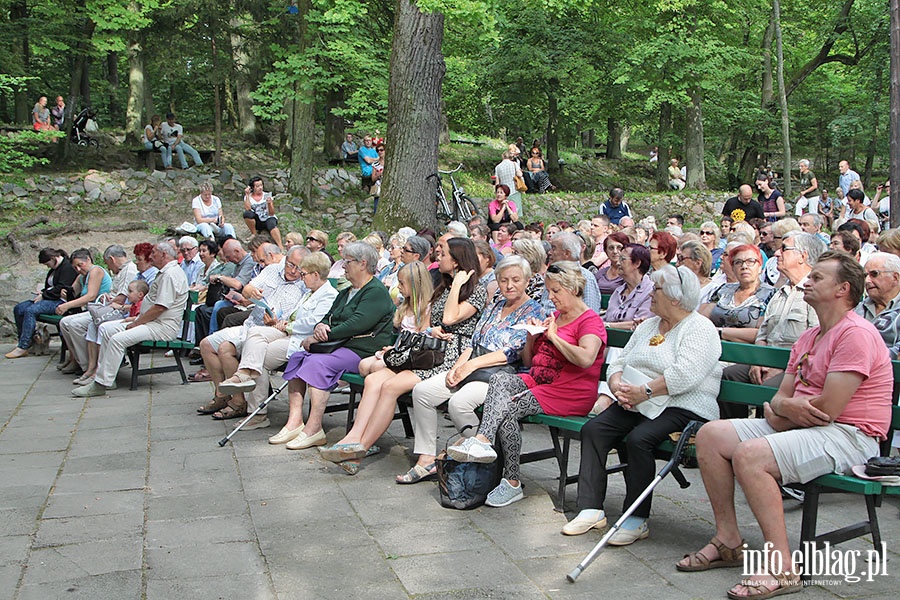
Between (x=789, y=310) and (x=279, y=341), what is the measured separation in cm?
369

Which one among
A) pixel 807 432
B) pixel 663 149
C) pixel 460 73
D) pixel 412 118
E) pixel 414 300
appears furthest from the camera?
pixel 663 149

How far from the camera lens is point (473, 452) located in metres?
4.92

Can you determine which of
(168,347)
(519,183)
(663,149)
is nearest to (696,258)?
(168,347)

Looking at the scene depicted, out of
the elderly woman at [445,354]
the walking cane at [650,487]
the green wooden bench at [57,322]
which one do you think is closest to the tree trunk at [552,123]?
the green wooden bench at [57,322]

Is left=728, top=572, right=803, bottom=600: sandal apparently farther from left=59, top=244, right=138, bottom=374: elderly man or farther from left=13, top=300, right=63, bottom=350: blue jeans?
left=13, top=300, right=63, bottom=350: blue jeans

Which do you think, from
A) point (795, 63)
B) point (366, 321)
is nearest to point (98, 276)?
point (366, 321)

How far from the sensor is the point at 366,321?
649 centimetres

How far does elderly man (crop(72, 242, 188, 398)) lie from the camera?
8586 mm

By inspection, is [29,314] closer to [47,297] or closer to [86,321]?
[47,297]

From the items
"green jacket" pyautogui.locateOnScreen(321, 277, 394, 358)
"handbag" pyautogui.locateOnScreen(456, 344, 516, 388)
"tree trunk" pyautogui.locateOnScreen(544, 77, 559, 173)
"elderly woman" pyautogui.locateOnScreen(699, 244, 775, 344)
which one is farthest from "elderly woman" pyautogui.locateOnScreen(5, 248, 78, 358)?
"tree trunk" pyautogui.locateOnScreen(544, 77, 559, 173)

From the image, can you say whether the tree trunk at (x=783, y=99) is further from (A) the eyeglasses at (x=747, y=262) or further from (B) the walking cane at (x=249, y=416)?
(B) the walking cane at (x=249, y=416)

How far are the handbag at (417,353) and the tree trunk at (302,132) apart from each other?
11667 millimetres

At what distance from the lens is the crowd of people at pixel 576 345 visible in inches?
156

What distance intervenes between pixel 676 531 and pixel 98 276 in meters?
7.61
